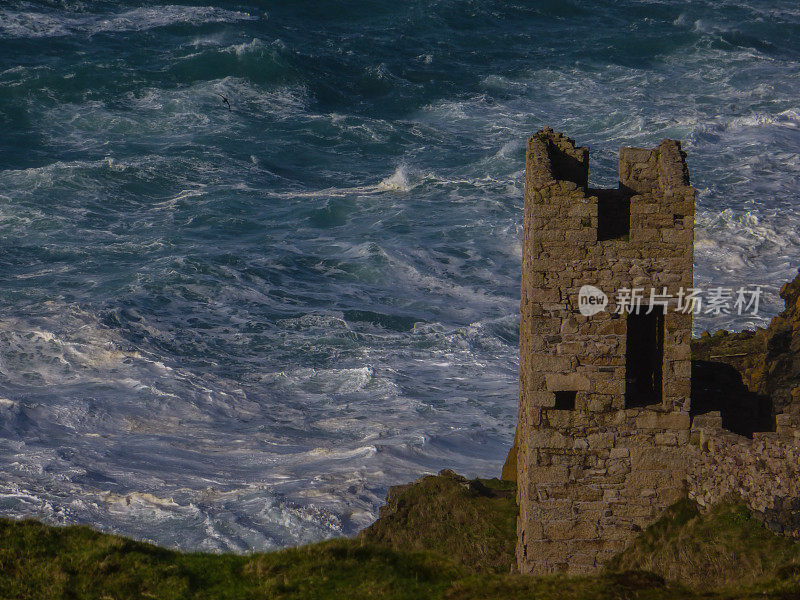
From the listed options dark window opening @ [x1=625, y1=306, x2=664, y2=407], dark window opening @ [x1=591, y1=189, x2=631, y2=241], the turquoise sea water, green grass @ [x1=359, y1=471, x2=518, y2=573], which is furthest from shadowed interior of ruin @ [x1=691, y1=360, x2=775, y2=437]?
the turquoise sea water

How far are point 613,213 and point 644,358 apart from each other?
Result: 194 cm

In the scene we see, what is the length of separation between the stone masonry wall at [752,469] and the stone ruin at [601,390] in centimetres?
2

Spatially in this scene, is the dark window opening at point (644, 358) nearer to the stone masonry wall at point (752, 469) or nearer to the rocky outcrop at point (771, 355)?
the stone masonry wall at point (752, 469)

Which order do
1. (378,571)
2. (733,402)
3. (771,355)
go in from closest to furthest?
(378,571) < (733,402) < (771,355)

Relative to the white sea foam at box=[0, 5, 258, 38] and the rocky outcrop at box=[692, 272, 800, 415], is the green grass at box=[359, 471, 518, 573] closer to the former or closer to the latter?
the rocky outcrop at box=[692, 272, 800, 415]

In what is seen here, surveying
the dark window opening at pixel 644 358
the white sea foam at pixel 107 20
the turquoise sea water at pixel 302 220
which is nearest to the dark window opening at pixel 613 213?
the dark window opening at pixel 644 358

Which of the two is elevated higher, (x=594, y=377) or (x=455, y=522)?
(x=594, y=377)

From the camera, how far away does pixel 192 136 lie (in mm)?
52906

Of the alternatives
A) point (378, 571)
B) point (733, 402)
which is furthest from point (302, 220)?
point (378, 571)

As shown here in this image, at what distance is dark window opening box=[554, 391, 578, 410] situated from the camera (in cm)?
1317

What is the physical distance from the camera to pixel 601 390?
12992mm

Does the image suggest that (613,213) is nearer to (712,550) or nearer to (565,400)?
(565,400)

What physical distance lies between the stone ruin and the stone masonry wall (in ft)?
0.08

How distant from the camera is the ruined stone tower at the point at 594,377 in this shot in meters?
12.8
